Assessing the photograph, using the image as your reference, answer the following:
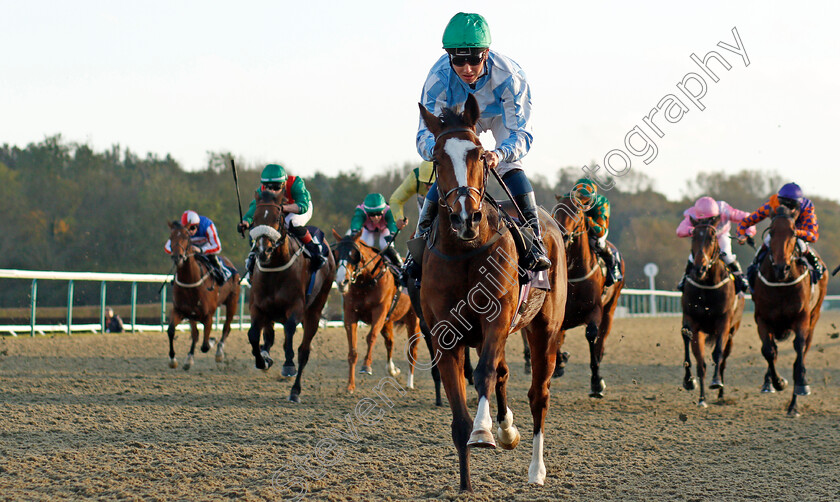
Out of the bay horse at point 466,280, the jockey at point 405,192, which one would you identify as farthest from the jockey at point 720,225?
the bay horse at point 466,280

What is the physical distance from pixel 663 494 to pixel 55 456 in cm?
388

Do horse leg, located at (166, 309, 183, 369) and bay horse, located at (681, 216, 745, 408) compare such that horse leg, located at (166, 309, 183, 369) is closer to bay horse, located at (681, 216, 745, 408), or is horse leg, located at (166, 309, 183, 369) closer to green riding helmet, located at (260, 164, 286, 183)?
green riding helmet, located at (260, 164, 286, 183)

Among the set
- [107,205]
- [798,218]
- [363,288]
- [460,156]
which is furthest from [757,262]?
[107,205]

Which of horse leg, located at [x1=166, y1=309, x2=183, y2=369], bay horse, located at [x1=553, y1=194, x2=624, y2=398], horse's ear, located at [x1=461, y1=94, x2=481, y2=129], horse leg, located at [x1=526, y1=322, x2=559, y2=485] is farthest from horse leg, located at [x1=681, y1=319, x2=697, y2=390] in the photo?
horse leg, located at [x1=166, y1=309, x2=183, y2=369]

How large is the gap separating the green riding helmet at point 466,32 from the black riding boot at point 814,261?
587 cm

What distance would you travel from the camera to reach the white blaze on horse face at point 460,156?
4.23 meters

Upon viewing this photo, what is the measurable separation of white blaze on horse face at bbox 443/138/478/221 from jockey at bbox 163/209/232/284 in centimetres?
850

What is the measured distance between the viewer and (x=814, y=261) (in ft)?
31.1

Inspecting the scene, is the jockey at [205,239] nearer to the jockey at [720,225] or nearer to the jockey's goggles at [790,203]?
the jockey at [720,225]

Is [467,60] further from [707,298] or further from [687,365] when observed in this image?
[687,365]

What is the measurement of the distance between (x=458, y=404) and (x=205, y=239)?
886 cm

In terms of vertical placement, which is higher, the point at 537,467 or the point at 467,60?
the point at 467,60

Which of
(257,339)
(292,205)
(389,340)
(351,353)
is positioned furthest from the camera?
(389,340)

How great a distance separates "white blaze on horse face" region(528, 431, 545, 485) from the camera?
5109mm
